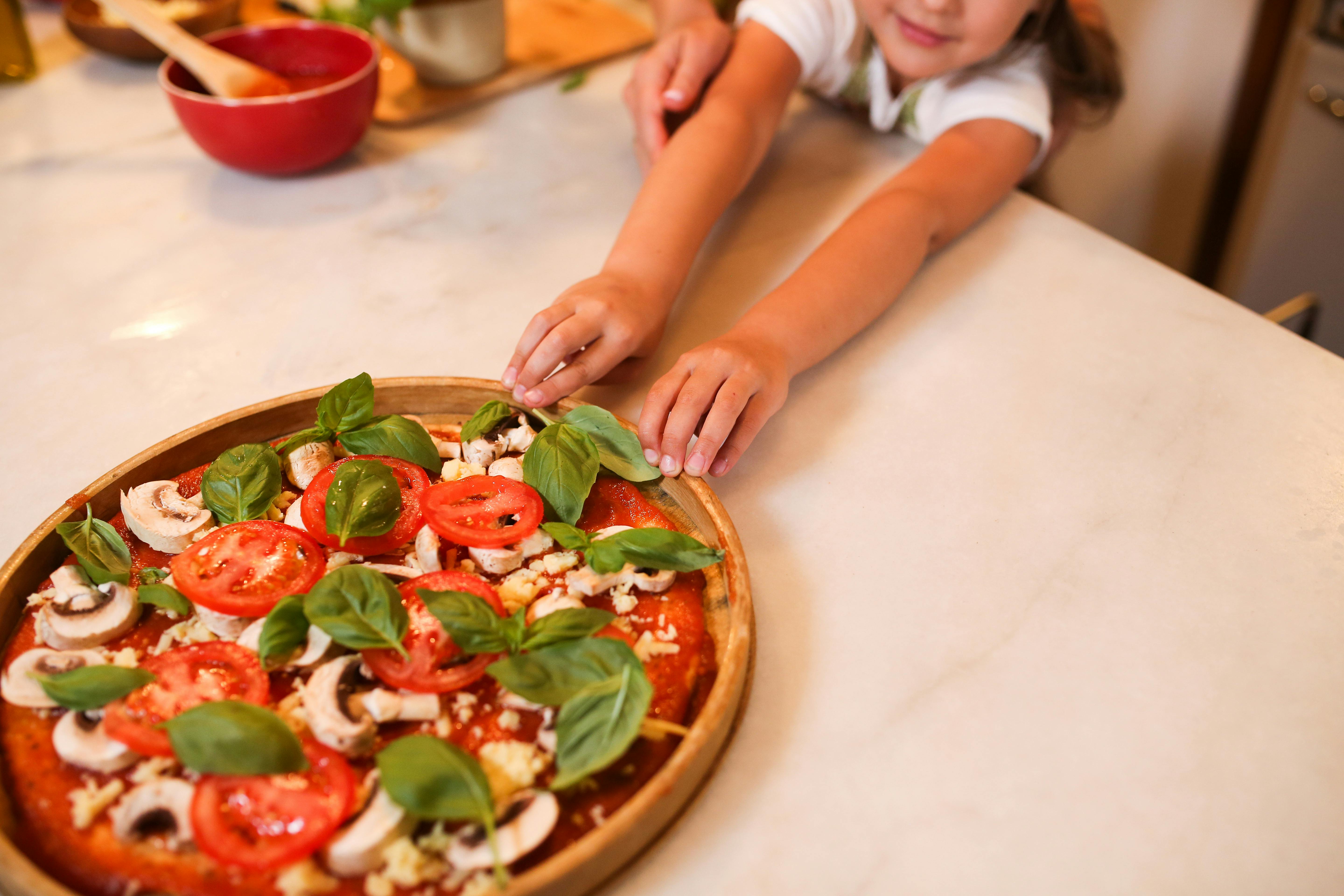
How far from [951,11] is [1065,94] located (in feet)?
0.89

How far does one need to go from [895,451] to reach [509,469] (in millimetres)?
311

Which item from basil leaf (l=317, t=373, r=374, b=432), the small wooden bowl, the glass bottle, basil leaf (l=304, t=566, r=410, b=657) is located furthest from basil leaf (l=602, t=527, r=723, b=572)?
the glass bottle

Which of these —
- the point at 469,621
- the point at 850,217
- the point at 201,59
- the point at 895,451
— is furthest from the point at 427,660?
the point at 201,59

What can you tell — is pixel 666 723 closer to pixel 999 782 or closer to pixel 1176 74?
pixel 999 782

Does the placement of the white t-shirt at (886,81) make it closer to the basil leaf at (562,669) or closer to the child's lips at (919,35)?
the child's lips at (919,35)

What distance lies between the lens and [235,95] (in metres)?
1.01

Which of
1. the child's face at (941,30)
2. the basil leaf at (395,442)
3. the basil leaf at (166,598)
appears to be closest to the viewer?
the basil leaf at (166,598)

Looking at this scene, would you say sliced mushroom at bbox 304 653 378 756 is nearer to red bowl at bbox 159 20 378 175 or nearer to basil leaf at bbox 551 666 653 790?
basil leaf at bbox 551 666 653 790

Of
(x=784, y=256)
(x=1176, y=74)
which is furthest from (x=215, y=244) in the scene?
(x=1176, y=74)

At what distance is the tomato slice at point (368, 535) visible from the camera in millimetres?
617

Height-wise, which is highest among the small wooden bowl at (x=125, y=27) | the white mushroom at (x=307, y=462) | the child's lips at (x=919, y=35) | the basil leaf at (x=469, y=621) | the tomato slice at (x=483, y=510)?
the child's lips at (x=919, y=35)

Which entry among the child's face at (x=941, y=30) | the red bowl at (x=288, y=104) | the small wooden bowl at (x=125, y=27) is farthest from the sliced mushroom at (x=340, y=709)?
the small wooden bowl at (x=125, y=27)

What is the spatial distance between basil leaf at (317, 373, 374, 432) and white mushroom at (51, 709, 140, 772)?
0.25 meters

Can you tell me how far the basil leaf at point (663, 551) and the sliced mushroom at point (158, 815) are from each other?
256 mm
